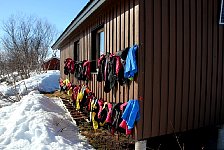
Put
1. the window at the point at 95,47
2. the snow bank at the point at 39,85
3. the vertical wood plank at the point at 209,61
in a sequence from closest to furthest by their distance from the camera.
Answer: the vertical wood plank at the point at 209,61
the window at the point at 95,47
the snow bank at the point at 39,85

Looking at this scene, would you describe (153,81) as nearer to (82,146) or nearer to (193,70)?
(193,70)

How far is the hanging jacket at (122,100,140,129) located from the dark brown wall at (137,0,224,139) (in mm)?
120

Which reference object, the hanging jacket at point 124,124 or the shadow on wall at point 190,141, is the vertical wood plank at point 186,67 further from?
the hanging jacket at point 124,124

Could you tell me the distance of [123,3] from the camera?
4.99 m

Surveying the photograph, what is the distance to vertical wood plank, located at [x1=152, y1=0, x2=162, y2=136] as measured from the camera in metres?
4.61

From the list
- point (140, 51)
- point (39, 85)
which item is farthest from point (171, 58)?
point (39, 85)

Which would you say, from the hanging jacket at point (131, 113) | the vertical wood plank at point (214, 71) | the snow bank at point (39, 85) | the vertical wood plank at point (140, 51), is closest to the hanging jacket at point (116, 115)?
the hanging jacket at point (131, 113)

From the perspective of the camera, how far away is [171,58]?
15.8ft

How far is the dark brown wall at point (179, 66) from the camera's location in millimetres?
4566

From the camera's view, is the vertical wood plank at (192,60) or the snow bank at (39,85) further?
the snow bank at (39,85)

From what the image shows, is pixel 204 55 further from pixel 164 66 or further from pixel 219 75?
pixel 164 66

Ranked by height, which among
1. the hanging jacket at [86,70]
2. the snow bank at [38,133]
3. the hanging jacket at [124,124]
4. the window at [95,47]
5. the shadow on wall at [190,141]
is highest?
the window at [95,47]

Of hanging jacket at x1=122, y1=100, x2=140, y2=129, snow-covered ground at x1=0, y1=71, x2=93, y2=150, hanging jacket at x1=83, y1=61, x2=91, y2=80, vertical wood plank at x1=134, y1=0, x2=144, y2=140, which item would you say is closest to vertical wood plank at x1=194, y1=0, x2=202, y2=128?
vertical wood plank at x1=134, y1=0, x2=144, y2=140

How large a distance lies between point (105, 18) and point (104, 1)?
0.75 metres
